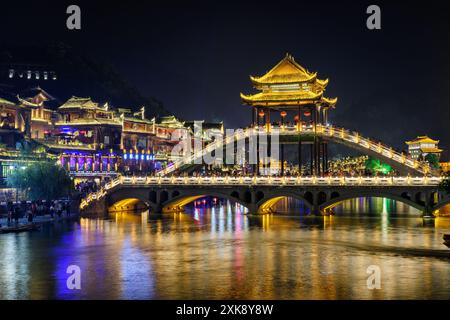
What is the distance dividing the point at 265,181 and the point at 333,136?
11411 millimetres

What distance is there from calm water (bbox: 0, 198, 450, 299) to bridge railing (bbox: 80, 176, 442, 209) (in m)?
3.56

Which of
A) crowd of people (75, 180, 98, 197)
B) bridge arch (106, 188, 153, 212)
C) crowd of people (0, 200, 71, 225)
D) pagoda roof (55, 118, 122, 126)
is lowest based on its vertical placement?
crowd of people (0, 200, 71, 225)

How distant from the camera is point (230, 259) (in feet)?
142

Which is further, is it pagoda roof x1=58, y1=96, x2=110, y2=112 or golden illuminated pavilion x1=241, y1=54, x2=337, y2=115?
pagoda roof x1=58, y1=96, x2=110, y2=112

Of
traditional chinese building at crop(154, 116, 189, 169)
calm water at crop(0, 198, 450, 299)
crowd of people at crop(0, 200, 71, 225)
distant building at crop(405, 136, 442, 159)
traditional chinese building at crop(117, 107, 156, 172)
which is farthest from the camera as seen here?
distant building at crop(405, 136, 442, 159)

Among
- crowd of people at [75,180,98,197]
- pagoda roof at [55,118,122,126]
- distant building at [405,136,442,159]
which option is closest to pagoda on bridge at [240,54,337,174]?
crowd of people at [75,180,98,197]

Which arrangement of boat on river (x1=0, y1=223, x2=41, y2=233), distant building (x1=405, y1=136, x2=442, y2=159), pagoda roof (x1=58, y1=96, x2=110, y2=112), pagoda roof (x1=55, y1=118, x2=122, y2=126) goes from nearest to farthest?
boat on river (x1=0, y1=223, x2=41, y2=233) < pagoda roof (x1=55, y1=118, x2=122, y2=126) < pagoda roof (x1=58, y1=96, x2=110, y2=112) < distant building (x1=405, y1=136, x2=442, y2=159)

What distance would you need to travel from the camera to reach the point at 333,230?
5762 cm

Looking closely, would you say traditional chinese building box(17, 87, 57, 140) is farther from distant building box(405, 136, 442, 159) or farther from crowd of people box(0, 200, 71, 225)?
distant building box(405, 136, 442, 159)

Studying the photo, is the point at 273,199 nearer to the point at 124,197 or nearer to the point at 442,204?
the point at 124,197

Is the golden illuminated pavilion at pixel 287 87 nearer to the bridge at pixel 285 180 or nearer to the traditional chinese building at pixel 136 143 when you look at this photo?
the bridge at pixel 285 180

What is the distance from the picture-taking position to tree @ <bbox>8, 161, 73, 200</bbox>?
74.2 meters
